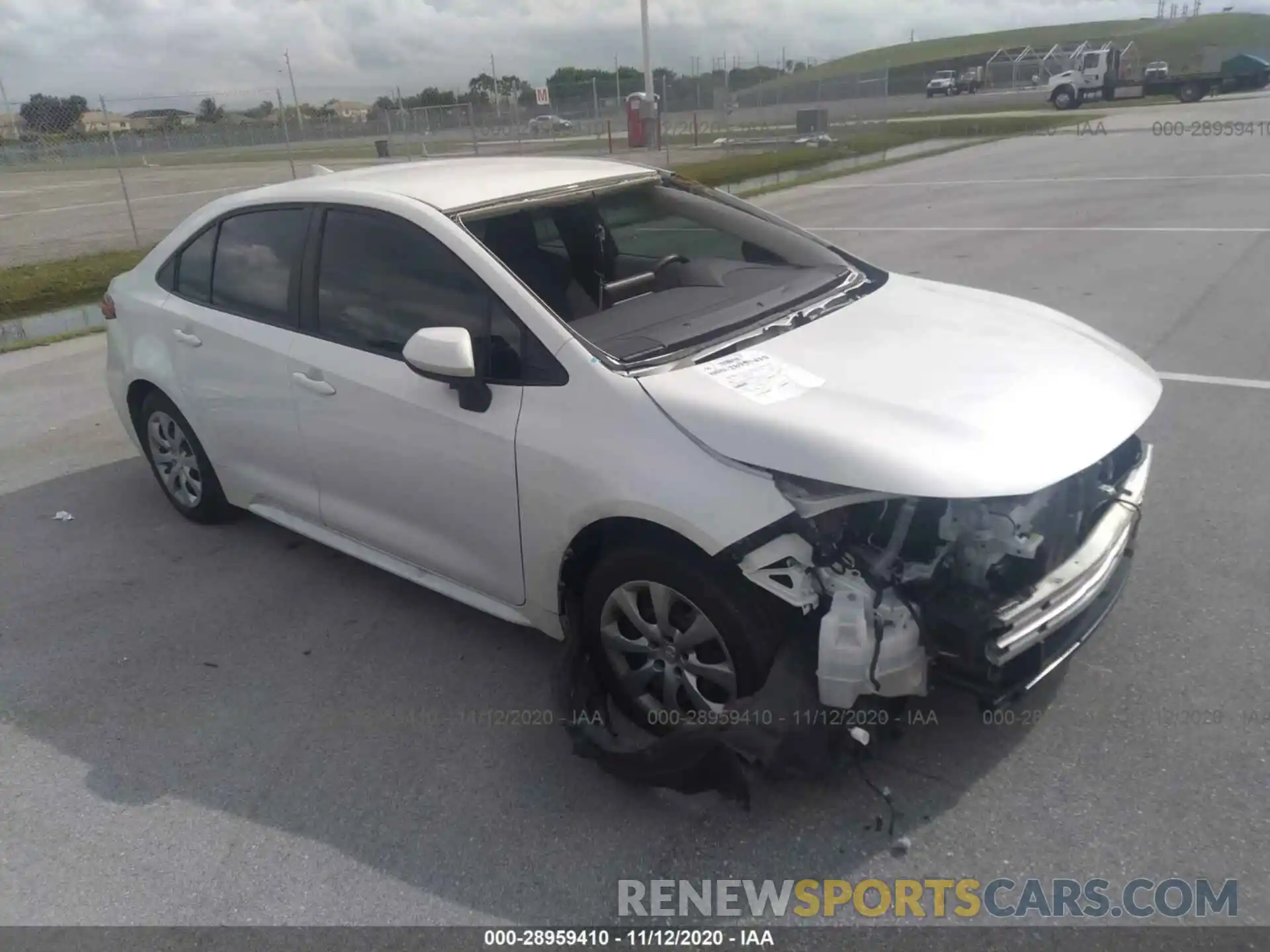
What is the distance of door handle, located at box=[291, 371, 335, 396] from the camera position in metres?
3.94

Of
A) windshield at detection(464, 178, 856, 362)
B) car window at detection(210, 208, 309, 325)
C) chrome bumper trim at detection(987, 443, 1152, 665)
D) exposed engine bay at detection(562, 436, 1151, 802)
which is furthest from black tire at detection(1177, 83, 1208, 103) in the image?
exposed engine bay at detection(562, 436, 1151, 802)

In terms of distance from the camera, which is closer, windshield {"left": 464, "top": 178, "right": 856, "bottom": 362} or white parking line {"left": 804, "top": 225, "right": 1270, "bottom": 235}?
windshield {"left": 464, "top": 178, "right": 856, "bottom": 362}

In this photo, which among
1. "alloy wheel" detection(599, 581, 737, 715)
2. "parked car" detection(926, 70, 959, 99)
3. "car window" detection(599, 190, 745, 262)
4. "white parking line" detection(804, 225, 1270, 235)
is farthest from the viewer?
"parked car" detection(926, 70, 959, 99)

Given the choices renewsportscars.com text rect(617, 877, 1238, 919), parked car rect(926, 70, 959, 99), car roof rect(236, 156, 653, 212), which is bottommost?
renewsportscars.com text rect(617, 877, 1238, 919)

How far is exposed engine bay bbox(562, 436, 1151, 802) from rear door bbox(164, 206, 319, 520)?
2.16 metres

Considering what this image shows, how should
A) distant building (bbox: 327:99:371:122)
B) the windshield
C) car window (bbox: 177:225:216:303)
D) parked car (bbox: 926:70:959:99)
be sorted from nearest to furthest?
1. the windshield
2. car window (bbox: 177:225:216:303)
3. distant building (bbox: 327:99:371:122)
4. parked car (bbox: 926:70:959:99)

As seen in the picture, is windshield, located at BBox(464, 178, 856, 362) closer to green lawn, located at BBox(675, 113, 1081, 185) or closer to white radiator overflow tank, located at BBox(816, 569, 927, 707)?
white radiator overflow tank, located at BBox(816, 569, 927, 707)

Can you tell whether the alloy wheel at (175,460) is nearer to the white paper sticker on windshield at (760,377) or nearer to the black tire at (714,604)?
the black tire at (714,604)

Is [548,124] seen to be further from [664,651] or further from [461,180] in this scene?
[664,651]

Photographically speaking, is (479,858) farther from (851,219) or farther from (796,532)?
(851,219)

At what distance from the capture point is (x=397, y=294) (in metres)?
3.80

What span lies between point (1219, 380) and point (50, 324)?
10967 mm

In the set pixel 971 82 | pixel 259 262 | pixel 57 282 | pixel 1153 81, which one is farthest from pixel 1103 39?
pixel 259 262

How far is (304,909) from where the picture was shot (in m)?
A: 2.77
